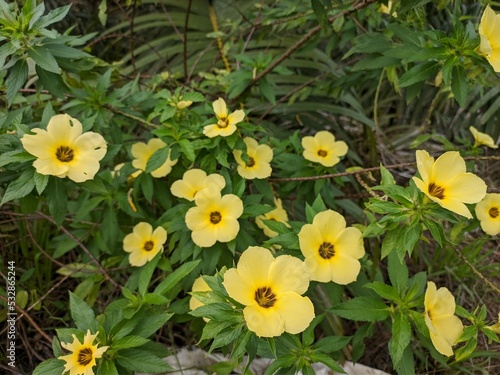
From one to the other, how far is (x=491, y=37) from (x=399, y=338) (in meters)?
0.71

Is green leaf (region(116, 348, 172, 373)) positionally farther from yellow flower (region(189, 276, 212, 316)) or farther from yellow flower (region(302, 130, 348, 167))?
yellow flower (region(302, 130, 348, 167))

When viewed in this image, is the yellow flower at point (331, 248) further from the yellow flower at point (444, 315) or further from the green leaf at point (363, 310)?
the yellow flower at point (444, 315)

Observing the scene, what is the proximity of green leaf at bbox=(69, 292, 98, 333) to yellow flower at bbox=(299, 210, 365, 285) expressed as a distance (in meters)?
0.49

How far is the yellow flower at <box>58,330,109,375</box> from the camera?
100 cm

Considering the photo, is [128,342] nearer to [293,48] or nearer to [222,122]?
[222,122]

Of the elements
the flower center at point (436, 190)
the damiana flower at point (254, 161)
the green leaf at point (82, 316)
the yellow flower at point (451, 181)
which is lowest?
the green leaf at point (82, 316)

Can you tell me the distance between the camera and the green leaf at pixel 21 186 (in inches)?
45.2

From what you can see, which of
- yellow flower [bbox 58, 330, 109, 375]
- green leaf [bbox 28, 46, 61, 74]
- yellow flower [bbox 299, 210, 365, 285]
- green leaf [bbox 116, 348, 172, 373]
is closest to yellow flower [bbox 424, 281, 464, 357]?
yellow flower [bbox 299, 210, 365, 285]

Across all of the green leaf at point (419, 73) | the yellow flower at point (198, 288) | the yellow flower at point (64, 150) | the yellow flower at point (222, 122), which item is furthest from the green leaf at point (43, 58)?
the green leaf at point (419, 73)

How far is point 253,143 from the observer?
1.47 metres

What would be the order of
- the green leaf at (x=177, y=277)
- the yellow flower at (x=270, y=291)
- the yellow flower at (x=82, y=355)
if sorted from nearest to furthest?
the yellow flower at (x=270, y=291), the yellow flower at (x=82, y=355), the green leaf at (x=177, y=277)

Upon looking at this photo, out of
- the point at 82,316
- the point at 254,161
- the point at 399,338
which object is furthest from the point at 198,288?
the point at 399,338

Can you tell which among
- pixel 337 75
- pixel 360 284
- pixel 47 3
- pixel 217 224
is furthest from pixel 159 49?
pixel 360 284

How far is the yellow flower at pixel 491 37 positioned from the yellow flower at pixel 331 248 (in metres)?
0.49
